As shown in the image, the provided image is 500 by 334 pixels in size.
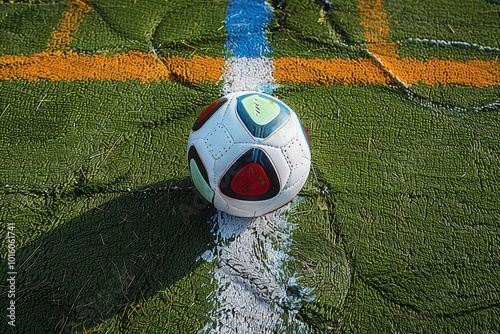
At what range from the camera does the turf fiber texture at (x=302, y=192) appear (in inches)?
97.3

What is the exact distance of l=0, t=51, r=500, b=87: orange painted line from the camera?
302 centimetres

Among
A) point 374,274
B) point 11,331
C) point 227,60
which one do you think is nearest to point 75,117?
point 227,60

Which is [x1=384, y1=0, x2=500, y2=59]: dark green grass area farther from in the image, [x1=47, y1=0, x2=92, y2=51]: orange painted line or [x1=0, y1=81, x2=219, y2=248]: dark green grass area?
[x1=47, y1=0, x2=92, y2=51]: orange painted line

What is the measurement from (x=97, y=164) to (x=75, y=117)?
1.24 ft

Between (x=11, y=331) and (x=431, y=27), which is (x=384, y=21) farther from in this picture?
(x=11, y=331)

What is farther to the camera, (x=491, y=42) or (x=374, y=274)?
(x=491, y=42)

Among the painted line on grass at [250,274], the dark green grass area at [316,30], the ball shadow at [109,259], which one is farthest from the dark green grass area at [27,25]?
the painted line on grass at [250,274]

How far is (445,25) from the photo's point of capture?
10.7 feet

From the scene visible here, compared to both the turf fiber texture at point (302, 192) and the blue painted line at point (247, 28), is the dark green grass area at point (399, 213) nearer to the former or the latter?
the turf fiber texture at point (302, 192)

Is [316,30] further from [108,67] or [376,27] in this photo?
[108,67]

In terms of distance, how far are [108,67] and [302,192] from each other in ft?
5.06

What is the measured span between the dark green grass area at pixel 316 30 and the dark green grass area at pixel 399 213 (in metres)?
0.30

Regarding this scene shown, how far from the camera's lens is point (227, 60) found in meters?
3.08

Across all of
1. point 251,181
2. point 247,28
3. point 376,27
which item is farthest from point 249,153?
point 376,27
